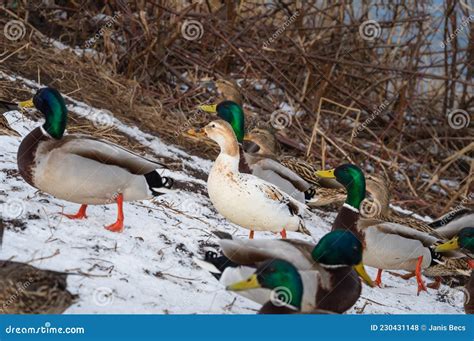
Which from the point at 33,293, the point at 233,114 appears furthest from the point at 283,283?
the point at 233,114

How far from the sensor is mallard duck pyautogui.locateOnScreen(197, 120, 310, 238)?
5.01 metres

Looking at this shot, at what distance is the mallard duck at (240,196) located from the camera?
5008mm

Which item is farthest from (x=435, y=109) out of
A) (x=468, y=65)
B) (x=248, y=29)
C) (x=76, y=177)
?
(x=76, y=177)

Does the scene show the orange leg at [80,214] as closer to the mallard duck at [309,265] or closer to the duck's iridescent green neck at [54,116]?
the duck's iridescent green neck at [54,116]

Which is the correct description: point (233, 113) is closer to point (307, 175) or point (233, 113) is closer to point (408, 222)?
point (307, 175)

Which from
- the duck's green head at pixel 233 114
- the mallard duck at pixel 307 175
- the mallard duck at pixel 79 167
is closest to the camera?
the mallard duck at pixel 79 167

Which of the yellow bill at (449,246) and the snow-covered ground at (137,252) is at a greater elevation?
the yellow bill at (449,246)

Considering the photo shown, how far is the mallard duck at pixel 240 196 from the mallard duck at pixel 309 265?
3.58ft

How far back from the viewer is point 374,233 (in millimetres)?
5547

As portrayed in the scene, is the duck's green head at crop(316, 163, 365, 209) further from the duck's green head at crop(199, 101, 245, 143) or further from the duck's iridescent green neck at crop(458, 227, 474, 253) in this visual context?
the duck's green head at crop(199, 101, 245, 143)

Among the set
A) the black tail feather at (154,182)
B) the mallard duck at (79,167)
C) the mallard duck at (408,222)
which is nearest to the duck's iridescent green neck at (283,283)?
the mallard duck at (79,167)

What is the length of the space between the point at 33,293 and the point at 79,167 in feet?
3.95

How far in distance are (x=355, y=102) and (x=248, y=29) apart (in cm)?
126

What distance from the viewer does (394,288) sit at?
5.75m
